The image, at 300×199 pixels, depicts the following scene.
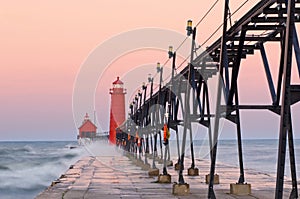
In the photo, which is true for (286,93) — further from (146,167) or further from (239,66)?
(146,167)

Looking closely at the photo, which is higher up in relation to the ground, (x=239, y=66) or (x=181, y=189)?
(x=239, y=66)

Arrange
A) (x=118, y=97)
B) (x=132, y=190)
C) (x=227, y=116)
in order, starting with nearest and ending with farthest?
(x=227, y=116)
(x=132, y=190)
(x=118, y=97)

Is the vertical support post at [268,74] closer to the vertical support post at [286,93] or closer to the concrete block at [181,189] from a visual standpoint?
the concrete block at [181,189]

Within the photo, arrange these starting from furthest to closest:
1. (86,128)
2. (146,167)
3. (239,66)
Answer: (86,128)
(146,167)
(239,66)

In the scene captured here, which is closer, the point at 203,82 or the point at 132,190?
the point at 132,190

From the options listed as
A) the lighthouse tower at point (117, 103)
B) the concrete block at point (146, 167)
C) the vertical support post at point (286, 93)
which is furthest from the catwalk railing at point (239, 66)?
the lighthouse tower at point (117, 103)

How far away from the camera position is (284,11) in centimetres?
1527

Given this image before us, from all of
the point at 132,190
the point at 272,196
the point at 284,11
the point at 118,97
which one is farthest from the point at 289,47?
the point at 118,97

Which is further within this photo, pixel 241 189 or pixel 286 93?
pixel 241 189

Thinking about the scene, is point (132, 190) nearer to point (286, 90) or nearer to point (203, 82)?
point (203, 82)

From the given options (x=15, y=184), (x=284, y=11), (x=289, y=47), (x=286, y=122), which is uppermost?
(x=284, y=11)

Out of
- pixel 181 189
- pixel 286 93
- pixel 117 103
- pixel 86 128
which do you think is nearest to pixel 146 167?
pixel 181 189

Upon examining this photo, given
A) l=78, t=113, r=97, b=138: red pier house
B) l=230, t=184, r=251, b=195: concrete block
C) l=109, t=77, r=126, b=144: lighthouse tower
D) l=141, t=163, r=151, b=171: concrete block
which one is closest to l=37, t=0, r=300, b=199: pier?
l=230, t=184, r=251, b=195: concrete block

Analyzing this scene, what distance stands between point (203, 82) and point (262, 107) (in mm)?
8351
